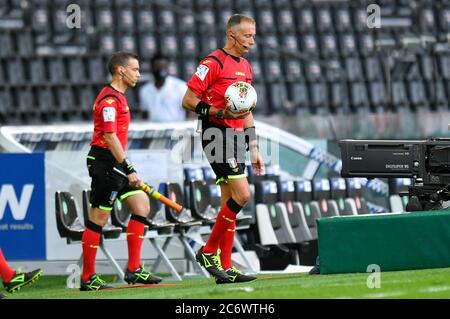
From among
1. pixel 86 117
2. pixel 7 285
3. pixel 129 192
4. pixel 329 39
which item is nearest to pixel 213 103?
pixel 129 192

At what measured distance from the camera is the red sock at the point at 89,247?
37.9ft

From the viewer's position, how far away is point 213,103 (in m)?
10.8

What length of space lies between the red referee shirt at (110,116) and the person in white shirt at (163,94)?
6931 millimetres

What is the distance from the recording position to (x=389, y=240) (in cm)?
1064

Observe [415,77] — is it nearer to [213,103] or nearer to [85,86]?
[85,86]

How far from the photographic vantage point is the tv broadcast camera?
11.2 metres

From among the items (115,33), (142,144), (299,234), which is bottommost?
(299,234)

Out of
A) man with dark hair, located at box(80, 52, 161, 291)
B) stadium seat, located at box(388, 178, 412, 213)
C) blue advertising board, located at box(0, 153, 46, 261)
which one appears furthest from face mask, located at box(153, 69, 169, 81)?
man with dark hair, located at box(80, 52, 161, 291)

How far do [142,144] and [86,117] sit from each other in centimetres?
565

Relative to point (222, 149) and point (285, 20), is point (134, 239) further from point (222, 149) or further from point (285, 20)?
point (285, 20)

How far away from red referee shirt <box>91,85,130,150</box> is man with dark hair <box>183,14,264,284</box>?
0.79 m

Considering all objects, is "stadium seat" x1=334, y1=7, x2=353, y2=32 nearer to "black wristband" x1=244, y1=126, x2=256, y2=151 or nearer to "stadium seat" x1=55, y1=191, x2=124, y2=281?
"stadium seat" x1=55, y1=191, x2=124, y2=281

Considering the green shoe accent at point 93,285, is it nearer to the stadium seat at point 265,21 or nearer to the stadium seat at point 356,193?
the stadium seat at point 356,193

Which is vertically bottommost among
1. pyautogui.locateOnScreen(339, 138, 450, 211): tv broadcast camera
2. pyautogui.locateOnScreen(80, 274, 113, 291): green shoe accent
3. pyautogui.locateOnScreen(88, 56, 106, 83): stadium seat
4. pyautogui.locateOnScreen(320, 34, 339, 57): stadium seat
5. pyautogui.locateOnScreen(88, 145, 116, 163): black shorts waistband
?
pyautogui.locateOnScreen(80, 274, 113, 291): green shoe accent
